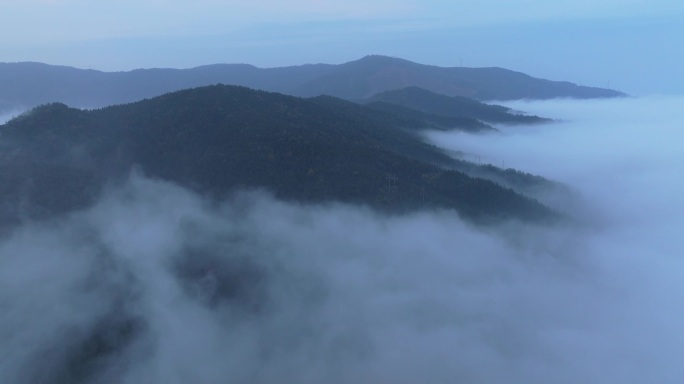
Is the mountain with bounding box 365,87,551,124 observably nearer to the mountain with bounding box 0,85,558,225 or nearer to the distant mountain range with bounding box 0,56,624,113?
the distant mountain range with bounding box 0,56,624,113

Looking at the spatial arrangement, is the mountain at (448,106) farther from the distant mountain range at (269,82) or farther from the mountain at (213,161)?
the mountain at (213,161)

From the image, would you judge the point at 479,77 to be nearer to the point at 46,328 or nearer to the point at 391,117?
the point at 391,117

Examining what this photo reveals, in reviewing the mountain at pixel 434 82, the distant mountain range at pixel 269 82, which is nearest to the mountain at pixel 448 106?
the distant mountain range at pixel 269 82

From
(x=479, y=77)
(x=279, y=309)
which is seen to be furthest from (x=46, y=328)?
(x=479, y=77)

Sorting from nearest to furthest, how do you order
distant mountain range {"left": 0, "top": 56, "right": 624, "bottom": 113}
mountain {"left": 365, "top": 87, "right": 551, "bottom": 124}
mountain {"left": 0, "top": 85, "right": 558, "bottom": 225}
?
mountain {"left": 0, "top": 85, "right": 558, "bottom": 225} → mountain {"left": 365, "top": 87, "right": 551, "bottom": 124} → distant mountain range {"left": 0, "top": 56, "right": 624, "bottom": 113}

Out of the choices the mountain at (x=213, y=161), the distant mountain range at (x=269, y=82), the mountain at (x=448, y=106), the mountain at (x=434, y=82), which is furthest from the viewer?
the mountain at (x=434, y=82)

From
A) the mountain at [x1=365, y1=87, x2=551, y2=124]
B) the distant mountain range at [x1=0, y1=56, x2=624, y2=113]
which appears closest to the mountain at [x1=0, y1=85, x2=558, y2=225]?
the mountain at [x1=365, y1=87, x2=551, y2=124]
